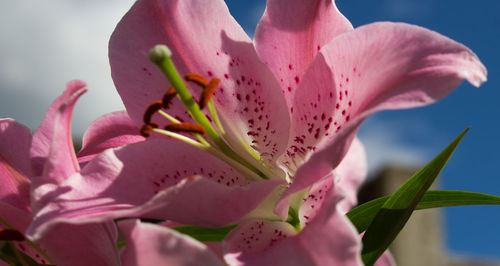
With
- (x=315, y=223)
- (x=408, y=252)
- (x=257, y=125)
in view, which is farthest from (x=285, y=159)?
(x=408, y=252)

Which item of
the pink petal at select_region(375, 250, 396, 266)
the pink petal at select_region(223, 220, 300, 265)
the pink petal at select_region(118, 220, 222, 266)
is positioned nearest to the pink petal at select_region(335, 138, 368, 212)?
the pink petal at select_region(375, 250, 396, 266)

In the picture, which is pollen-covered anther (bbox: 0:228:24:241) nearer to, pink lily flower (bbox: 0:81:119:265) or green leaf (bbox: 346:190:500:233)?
pink lily flower (bbox: 0:81:119:265)

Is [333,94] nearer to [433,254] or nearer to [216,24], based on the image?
[216,24]

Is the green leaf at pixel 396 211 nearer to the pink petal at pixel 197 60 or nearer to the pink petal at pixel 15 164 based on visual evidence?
the pink petal at pixel 197 60

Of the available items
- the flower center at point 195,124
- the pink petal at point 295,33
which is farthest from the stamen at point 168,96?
the pink petal at point 295,33

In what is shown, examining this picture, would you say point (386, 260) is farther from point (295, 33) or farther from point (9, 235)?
point (9, 235)

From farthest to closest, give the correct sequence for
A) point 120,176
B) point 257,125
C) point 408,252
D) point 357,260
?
point 408,252 < point 257,125 < point 120,176 < point 357,260

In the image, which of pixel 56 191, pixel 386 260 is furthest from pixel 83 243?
pixel 386 260
